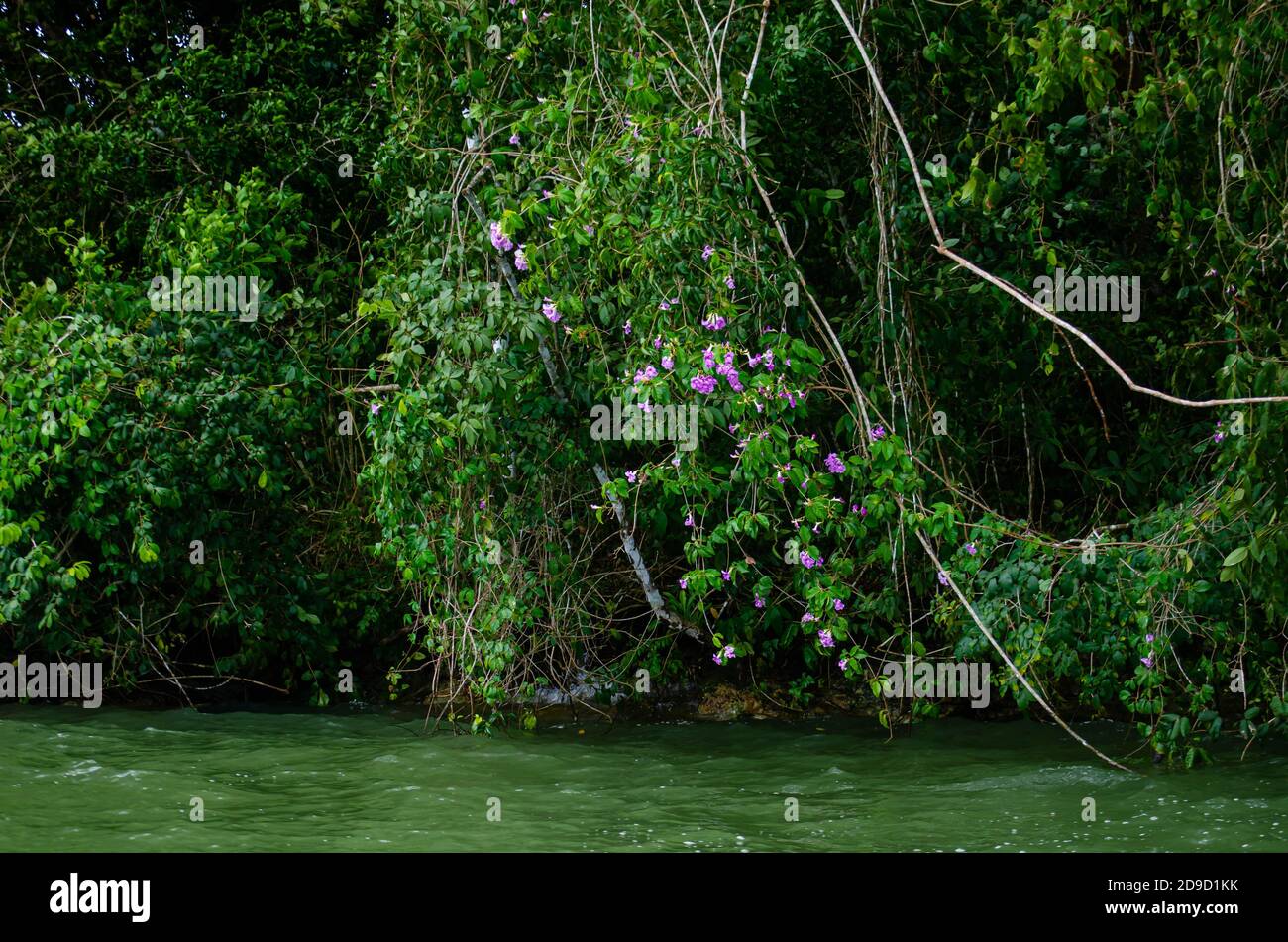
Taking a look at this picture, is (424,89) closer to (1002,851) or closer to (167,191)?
(167,191)

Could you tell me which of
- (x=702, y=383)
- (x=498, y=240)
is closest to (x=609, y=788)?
(x=702, y=383)

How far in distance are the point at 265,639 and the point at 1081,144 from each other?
5.72 meters

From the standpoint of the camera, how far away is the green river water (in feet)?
18.5

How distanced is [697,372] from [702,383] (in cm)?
8

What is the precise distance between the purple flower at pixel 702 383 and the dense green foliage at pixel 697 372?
2 centimetres

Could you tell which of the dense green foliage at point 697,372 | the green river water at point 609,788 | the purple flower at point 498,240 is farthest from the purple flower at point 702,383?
the green river water at point 609,788

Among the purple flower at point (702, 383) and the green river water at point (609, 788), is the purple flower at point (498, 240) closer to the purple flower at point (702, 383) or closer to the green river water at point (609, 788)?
the purple flower at point (702, 383)

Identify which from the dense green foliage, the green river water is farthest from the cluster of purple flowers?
the green river water

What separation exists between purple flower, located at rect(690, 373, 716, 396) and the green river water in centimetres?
187

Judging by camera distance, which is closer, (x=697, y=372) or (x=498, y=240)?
(x=697, y=372)

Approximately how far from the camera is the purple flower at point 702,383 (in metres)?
6.12

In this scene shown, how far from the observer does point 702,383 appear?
6.14 metres

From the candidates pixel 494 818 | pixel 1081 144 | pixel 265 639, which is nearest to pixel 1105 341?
pixel 1081 144

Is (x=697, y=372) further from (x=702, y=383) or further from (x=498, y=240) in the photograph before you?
(x=498, y=240)
